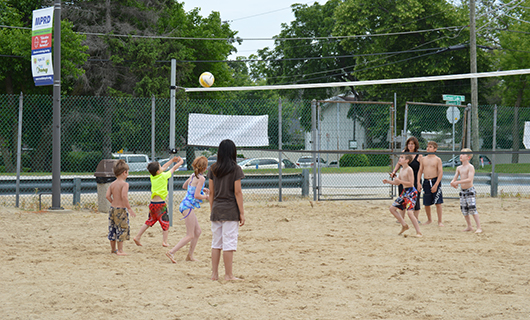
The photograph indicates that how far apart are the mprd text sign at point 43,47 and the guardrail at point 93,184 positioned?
236 centimetres

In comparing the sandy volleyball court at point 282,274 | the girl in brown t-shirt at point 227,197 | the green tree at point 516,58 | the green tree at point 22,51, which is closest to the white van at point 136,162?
the green tree at point 22,51

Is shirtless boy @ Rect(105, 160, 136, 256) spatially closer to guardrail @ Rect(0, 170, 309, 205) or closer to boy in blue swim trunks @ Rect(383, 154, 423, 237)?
boy in blue swim trunks @ Rect(383, 154, 423, 237)

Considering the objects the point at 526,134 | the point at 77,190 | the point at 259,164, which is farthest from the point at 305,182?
the point at 526,134

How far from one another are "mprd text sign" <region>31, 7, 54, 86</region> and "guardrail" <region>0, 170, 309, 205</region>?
7.74 ft

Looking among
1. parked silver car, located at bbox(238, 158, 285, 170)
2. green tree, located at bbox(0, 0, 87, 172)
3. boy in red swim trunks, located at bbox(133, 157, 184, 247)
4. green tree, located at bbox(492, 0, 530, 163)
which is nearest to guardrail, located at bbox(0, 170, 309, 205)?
parked silver car, located at bbox(238, 158, 285, 170)

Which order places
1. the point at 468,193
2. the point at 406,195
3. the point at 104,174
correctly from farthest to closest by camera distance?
the point at 104,174 → the point at 468,193 → the point at 406,195

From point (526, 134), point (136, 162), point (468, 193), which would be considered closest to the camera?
point (468, 193)

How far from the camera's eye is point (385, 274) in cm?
526

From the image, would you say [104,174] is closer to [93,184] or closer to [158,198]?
[93,184]

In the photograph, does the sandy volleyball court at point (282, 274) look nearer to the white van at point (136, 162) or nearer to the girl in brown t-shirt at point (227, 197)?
the girl in brown t-shirt at point (227, 197)

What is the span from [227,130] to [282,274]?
255 inches

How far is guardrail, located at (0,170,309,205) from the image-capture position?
35.9 feet

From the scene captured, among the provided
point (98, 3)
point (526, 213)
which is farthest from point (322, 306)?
point (98, 3)

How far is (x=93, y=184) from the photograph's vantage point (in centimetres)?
1122
